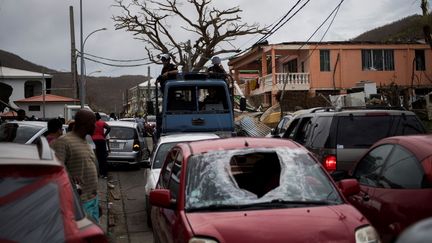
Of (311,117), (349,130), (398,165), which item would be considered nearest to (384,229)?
(398,165)

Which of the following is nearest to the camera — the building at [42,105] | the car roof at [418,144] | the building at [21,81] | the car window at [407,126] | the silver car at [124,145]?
the car roof at [418,144]

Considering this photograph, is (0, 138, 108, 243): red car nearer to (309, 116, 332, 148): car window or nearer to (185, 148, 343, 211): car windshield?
(185, 148, 343, 211): car windshield

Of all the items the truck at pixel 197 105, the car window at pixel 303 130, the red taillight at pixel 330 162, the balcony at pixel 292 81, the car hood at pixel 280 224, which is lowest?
the car hood at pixel 280 224

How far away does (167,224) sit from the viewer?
199 inches

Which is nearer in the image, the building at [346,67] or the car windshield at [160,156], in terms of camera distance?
the car windshield at [160,156]

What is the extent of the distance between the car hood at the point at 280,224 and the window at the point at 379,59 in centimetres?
3088

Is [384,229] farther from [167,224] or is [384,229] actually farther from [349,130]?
[349,130]

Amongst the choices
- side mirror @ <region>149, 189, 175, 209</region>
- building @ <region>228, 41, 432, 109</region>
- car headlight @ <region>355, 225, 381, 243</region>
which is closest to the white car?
side mirror @ <region>149, 189, 175, 209</region>

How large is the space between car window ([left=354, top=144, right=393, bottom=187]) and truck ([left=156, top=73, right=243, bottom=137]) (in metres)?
7.86

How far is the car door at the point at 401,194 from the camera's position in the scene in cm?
472

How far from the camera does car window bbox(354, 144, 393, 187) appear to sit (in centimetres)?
579

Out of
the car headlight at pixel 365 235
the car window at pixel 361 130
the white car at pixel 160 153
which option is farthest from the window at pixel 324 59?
the car headlight at pixel 365 235

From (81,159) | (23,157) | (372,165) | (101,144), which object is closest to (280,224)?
(23,157)

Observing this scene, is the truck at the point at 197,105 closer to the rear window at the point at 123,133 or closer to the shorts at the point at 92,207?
the rear window at the point at 123,133
